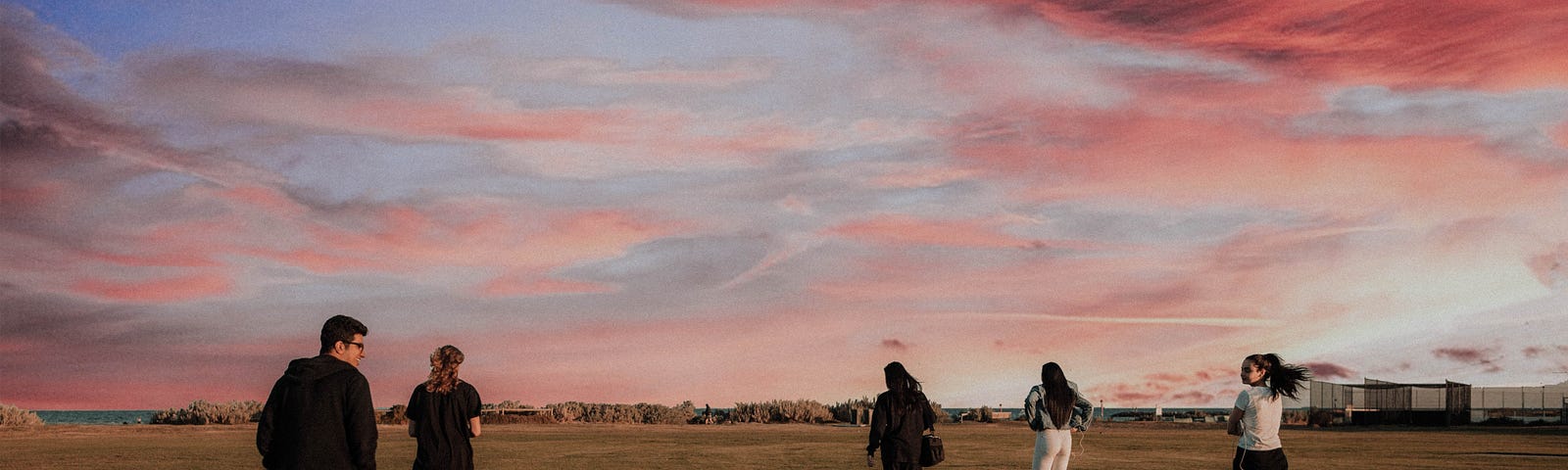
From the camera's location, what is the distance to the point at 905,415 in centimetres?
1266

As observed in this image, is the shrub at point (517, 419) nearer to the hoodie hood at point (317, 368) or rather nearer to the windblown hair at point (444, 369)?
the windblown hair at point (444, 369)

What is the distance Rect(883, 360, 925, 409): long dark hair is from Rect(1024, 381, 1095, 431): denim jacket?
3.91ft

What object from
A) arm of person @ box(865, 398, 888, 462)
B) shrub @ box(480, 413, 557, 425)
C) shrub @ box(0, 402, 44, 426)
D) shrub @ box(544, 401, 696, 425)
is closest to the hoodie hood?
arm of person @ box(865, 398, 888, 462)

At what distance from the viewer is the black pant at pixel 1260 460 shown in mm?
10953

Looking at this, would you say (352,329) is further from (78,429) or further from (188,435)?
(78,429)

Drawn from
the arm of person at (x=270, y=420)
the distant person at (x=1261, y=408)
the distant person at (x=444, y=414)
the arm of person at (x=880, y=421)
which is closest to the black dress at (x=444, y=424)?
the distant person at (x=444, y=414)

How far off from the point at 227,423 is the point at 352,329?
1812 inches

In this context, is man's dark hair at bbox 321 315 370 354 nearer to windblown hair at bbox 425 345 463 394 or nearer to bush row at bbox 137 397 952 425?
windblown hair at bbox 425 345 463 394

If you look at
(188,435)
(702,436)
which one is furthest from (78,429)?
(702,436)

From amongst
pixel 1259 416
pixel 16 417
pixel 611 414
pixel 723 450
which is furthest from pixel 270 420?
pixel 611 414

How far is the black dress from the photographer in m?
10.9

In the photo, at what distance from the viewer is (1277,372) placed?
432 inches

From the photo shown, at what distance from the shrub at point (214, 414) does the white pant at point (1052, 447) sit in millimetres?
42454

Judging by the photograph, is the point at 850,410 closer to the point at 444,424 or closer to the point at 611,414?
the point at 611,414
